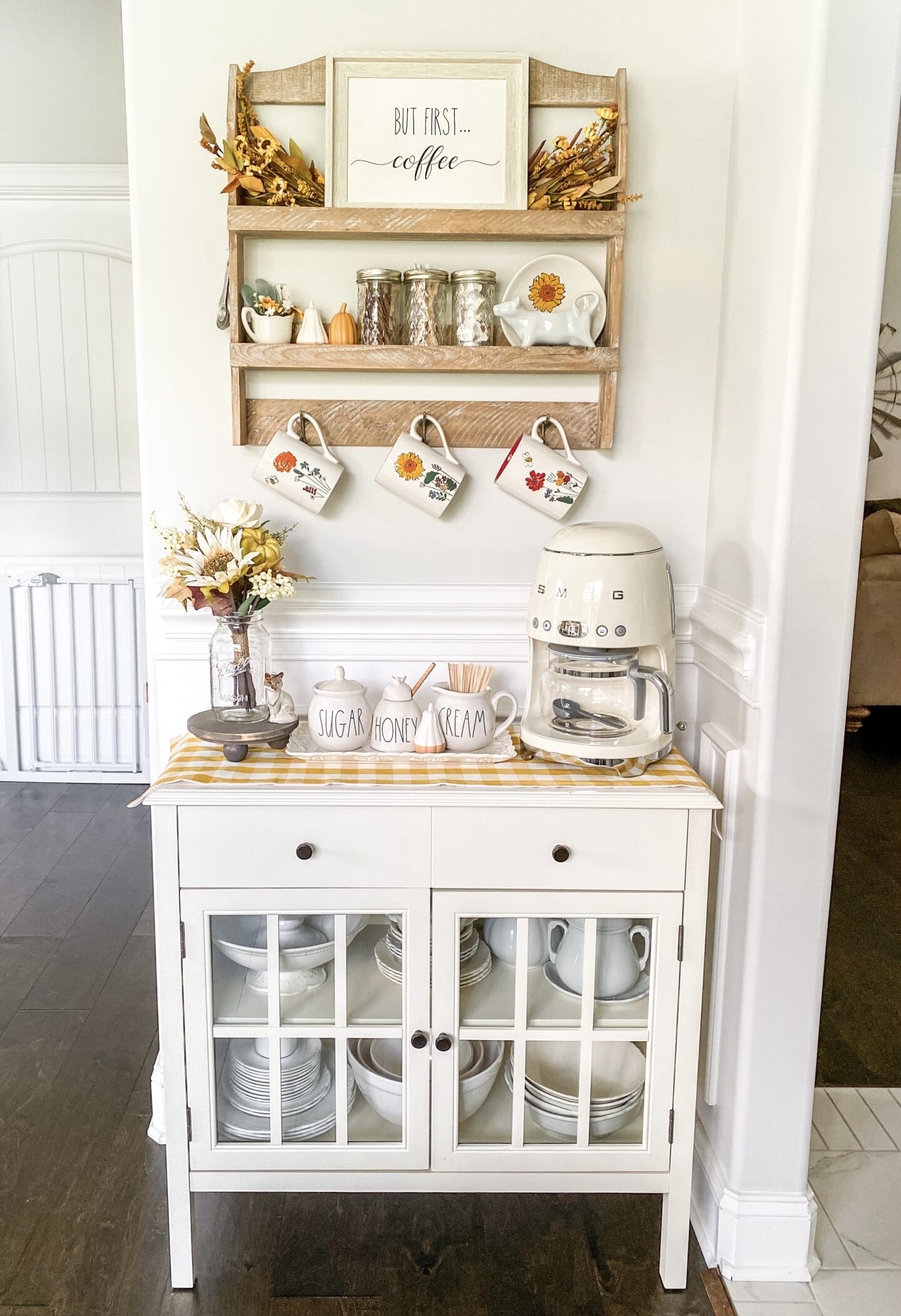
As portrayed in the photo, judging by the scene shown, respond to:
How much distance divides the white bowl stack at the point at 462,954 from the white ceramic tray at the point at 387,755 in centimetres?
25

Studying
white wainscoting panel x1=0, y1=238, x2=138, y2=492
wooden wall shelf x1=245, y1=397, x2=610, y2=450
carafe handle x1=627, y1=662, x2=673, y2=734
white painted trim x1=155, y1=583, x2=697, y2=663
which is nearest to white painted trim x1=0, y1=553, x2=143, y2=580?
white wainscoting panel x1=0, y1=238, x2=138, y2=492

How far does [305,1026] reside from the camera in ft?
5.16

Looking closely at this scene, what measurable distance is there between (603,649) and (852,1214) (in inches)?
44.1

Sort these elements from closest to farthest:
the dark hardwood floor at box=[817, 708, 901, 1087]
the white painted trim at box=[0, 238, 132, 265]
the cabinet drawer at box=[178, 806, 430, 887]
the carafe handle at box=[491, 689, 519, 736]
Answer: the cabinet drawer at box=[178, 806, 430, 887]
the carafe handle at box=[491, 689, 519, 736]
the dark hardwood floor at box=[817, 708, 901, 1087]
the white painted trim at box=[0, 238, 132, 265]

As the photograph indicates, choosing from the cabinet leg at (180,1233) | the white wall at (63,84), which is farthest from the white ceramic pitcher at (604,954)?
the white wall at (63,84)

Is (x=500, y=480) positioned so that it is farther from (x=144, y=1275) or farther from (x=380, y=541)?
(x=144, y=1275)

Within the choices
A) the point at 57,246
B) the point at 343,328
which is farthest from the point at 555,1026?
the point at 57,246

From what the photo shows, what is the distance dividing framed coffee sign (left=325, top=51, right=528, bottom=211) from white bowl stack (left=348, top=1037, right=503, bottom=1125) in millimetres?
1369

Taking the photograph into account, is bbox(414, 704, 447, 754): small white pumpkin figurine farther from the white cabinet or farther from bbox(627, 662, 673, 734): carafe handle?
bbox(627, 662, 673, 734): carafe handle

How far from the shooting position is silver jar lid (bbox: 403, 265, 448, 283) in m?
1.71

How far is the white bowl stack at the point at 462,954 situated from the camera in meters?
1.57

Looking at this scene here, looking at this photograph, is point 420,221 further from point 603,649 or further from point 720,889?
point 720,889

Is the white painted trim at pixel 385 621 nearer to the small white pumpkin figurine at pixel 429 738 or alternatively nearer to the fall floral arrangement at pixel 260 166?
the small white pumpkin figurine at pixel 429 738

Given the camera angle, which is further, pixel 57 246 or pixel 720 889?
pixel 57 246
